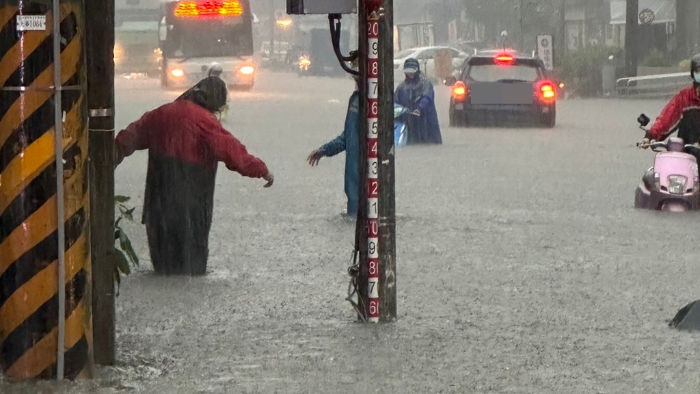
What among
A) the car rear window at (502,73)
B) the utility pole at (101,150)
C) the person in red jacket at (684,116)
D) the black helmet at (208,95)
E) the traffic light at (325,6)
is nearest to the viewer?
the utility pole at (101,150)

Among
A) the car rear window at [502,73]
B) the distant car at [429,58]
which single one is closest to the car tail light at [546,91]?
the car rear window at [502,73]

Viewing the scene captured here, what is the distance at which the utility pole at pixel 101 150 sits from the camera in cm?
775

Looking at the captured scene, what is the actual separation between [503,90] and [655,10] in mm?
30821

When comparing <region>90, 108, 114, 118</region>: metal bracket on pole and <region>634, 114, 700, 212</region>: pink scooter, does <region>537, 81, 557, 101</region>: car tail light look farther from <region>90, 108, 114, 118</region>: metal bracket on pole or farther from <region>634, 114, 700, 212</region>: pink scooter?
<region>90, 108, 114, 118</region>: metal bracket on pole

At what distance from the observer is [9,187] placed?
23.9 ft

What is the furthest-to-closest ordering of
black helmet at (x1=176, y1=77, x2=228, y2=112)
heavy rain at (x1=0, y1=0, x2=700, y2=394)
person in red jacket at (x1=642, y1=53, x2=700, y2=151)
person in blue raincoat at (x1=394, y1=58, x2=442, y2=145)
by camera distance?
1. person in blue raincoat at (x1=394, y1=58, x2=442, y2=145)
2. person in red jacket at (x1=642, y1=53, x2=700, y2=151)
3. black helmet at (x1=176, y1=77, x2=228, y2=112)
4. heavy rain at (x1=0, y1=0, x2=700, y2=394)

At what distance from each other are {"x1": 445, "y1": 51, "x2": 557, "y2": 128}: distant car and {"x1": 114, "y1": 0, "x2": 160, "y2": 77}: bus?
1578 inches

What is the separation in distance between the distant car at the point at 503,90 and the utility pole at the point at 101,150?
2178 centimetres

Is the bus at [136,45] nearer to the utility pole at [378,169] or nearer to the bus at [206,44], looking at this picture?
the bus at [206,44]

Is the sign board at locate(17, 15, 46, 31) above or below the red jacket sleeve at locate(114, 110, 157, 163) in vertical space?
above

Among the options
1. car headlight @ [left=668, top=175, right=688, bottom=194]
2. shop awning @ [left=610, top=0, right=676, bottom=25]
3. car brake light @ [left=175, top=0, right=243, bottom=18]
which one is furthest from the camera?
shop awning @ [left=610, top=0, right=676, bottom=25]

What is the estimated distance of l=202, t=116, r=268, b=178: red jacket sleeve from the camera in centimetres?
1080

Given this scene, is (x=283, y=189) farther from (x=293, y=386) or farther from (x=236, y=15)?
(x=236, y=15)

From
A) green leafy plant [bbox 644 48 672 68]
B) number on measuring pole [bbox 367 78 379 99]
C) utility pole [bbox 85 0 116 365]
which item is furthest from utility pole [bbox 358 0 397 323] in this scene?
green leafy plant [bbox 644 48 672 68]
